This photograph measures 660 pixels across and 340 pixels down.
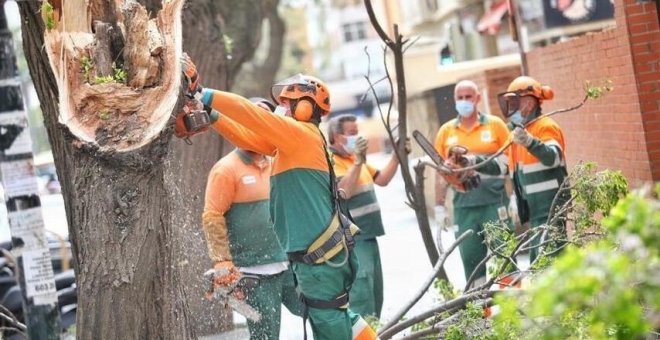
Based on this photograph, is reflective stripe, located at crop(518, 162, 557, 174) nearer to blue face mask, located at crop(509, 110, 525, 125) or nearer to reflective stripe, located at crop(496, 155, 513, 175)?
blue face mask, located at crop(509, 110, 525, 125)

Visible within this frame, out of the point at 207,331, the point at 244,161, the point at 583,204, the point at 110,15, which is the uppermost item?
the point at 110,15

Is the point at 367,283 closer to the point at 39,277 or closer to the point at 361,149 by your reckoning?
the point at 361,149

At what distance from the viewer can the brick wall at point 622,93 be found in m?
8.78

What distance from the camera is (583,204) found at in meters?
7.02

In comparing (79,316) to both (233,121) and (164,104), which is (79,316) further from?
(233,121)

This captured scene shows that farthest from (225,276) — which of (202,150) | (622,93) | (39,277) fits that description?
(622,93)

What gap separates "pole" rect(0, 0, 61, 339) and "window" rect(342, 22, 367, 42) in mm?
75312

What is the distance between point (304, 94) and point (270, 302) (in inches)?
66.0

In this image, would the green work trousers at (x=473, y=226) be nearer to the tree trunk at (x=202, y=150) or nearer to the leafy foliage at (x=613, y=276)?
the tree trunk at (x=202, y=150)

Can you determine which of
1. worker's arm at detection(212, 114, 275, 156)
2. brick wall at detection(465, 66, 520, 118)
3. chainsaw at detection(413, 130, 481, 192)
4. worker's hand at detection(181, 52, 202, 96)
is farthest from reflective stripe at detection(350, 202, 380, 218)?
brick wall at detection(465, 66, 520, 118)

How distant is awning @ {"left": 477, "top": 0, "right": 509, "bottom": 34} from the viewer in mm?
26562

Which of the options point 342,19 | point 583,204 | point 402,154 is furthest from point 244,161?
point 342,19

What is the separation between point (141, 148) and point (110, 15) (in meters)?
0.87

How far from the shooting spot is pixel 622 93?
30.5 ft
